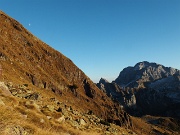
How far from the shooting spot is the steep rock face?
106 meters

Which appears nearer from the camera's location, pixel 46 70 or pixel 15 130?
pixel 15 130

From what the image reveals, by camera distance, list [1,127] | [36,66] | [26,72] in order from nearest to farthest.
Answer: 1. [1,127]
2. [26,72]
3. [36,66]

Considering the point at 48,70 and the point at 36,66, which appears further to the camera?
the point at 48,70

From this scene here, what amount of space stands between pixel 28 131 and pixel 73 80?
14093cm

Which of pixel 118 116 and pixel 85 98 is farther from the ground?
pixel 85 98

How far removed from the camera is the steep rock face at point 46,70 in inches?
4185

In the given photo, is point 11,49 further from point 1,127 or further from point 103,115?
point 1,127

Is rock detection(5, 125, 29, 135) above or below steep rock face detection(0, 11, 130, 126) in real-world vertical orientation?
below

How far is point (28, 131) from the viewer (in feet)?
41.7

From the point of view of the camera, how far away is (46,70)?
131 m

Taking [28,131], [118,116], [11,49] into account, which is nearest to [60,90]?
[11,49]

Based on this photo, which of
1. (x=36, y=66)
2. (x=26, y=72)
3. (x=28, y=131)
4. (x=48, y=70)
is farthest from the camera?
(x=48, y=70)

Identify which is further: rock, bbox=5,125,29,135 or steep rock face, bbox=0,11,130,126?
steep rock face, bbox=0,11,130,126

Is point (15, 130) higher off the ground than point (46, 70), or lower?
lower
